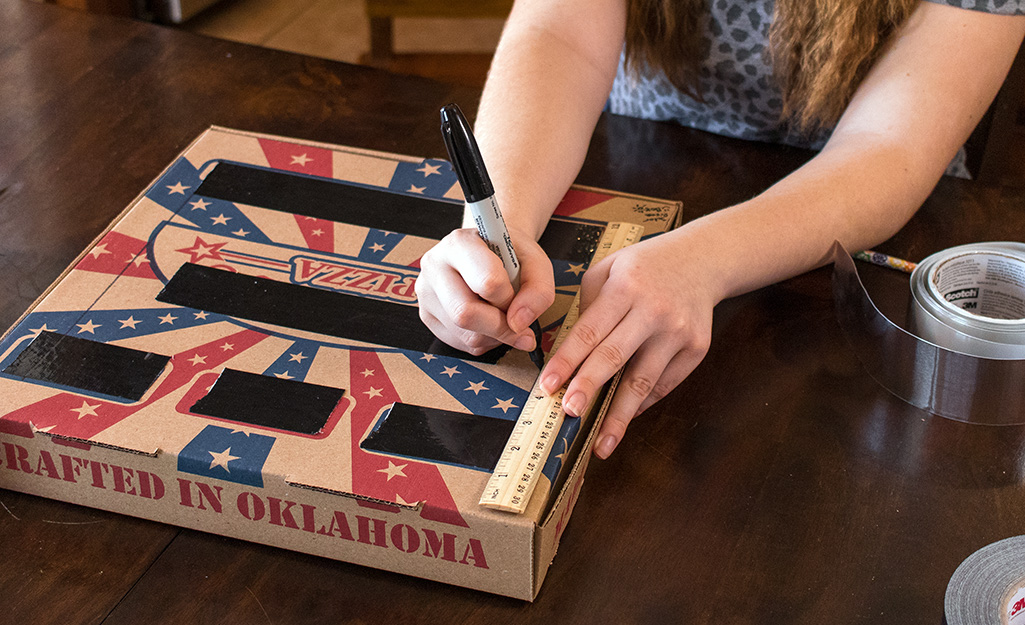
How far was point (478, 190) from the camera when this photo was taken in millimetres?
659

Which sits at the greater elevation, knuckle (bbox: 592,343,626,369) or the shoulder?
the shoulder

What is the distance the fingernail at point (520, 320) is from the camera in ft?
2.28

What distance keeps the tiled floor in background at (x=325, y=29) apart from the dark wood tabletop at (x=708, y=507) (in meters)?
2.01

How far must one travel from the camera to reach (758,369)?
792 millimetres

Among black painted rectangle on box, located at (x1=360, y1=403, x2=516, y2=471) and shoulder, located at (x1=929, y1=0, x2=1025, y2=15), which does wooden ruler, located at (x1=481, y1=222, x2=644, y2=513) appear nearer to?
black painted rectangle on box, located at (x1=360, y1=403, x2=516, y2=471)

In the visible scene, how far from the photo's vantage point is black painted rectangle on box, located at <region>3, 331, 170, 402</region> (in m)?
0.69

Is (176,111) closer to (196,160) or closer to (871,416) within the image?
(196,160)

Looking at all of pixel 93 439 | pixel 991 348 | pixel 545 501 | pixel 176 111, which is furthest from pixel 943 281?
pixel 176 111

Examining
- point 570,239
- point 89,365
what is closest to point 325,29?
point 570,239

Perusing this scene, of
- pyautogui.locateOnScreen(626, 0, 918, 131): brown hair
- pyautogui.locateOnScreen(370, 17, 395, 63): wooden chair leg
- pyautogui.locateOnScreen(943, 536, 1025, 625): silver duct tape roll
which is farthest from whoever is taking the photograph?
pyautogui.locateOnScreen(370, 17, 395, 63): wooden chair leg

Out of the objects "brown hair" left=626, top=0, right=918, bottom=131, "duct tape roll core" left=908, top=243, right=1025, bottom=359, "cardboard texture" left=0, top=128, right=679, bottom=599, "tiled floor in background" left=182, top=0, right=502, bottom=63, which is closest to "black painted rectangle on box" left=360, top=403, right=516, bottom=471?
"cardboard texture" left=0, top=128, right=679, bottom=599

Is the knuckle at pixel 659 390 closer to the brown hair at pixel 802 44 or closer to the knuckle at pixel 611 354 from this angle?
the knuckle at pixel 611 354

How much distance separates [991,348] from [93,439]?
0.66m

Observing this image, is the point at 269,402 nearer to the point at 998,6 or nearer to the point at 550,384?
the point at 550,384
